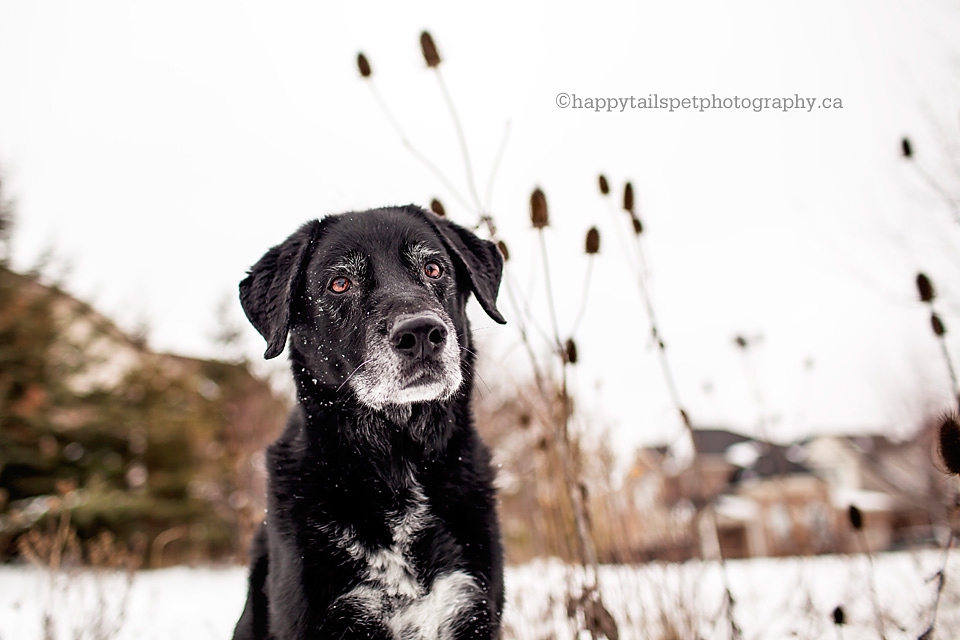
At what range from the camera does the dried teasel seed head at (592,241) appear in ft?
9.61

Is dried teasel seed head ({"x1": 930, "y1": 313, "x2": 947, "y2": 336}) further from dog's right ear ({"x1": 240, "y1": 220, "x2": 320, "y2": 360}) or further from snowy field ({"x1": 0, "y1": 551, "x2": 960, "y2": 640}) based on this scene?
dog's right ear ({"x1": 240, "y1": 220, "x2": 320, "y2": 360})

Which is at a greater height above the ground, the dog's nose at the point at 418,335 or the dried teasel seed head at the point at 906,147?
the dried teasel seed head at the point at 906,147

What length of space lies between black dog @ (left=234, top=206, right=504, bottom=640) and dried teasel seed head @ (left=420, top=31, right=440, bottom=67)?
2.47 feet

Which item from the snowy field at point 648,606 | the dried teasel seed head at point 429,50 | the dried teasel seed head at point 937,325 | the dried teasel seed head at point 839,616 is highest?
the dried teasel seed head at point 429,50

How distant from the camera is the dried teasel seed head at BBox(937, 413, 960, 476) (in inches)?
88.8

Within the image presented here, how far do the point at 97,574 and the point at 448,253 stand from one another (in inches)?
137

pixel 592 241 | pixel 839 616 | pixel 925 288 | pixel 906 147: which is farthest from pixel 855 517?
pixel 906 147

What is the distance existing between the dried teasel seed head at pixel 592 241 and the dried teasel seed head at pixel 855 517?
1.86 metres

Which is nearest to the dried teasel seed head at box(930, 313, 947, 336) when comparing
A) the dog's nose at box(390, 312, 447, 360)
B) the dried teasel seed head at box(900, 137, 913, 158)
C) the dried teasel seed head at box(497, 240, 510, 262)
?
the dried teasel seed head at box(900, 137, 913, 158)

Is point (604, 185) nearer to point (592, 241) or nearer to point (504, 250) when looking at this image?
point (592, 241)

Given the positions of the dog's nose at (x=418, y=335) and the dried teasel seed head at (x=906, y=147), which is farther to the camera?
the dried teasel seed head at (x=906, y=147)

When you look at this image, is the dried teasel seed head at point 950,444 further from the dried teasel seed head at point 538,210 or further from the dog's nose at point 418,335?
the dog's nose at point 418,335

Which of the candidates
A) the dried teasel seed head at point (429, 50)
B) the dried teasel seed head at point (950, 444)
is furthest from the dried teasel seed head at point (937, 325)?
the dried teasel seed head at point (429, 50)

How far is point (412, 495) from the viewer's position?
104 inches
